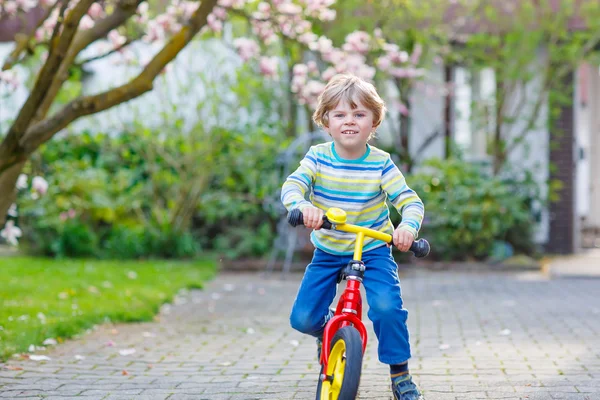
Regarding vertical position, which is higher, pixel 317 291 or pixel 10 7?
pixel 10 7

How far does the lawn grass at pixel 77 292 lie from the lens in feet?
20.3

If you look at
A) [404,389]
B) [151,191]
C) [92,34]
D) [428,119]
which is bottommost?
[404,389]

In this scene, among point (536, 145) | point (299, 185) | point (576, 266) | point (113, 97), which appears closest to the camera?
point (299, 185)

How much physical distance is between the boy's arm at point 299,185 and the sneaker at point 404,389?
2.95 ft

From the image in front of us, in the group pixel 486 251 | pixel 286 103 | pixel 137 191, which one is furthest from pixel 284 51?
pixel 486 251

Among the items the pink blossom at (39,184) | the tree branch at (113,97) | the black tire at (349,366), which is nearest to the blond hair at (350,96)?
the black tire at (349,366)

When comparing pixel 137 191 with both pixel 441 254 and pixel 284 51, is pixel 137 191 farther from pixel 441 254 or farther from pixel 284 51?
pixel 441 254

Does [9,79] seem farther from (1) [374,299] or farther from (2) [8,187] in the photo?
(1) [374,299]

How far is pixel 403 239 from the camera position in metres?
3.43

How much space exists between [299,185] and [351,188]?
9.2 inches

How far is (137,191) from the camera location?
1217 cm

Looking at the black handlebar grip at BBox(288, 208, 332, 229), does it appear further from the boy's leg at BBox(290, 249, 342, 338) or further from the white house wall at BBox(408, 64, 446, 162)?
the white house wall at BBox(408, 64, 446, 162)

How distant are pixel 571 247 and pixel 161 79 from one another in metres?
6.45

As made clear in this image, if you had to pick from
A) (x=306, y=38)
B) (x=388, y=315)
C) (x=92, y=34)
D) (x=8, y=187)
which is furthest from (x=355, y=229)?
(x=306, y=38)
